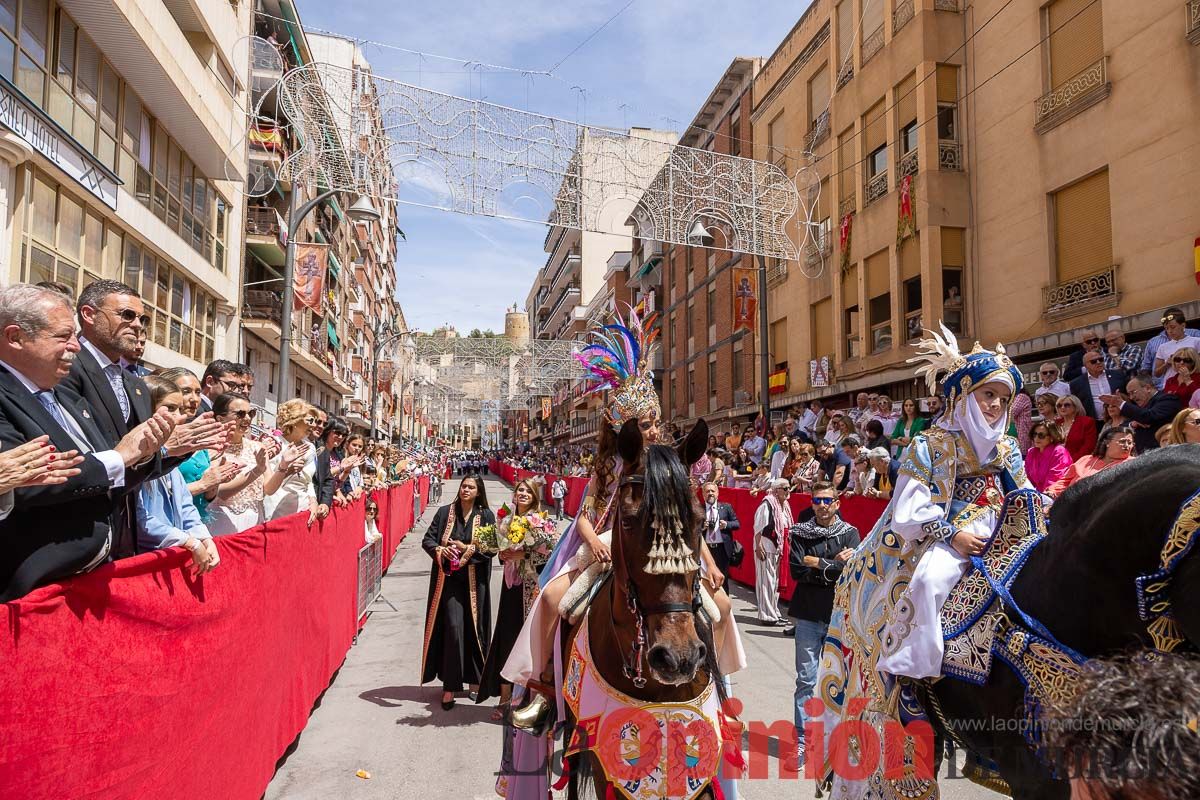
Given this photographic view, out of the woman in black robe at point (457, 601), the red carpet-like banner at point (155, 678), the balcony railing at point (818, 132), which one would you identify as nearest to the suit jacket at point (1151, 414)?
the woman in black robe at point (457, 601)

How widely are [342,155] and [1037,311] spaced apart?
1370 centimetres

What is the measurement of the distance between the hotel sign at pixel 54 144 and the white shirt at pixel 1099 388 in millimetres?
15468

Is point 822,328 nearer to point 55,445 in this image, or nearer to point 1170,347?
point 1170,347

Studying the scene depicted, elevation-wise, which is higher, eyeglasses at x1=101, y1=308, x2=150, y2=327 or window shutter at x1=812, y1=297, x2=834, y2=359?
window shutter at x1=812, y1=297, x2=834, y2=359

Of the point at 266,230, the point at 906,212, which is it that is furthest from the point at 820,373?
the point at 266,230

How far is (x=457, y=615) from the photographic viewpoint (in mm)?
7656

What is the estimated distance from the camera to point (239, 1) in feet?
77.8

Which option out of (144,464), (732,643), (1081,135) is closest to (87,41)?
(144,464)

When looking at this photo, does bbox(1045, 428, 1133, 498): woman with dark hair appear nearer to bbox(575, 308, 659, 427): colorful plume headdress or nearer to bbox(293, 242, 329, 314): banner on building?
bbox(575, 308, 659, 427): colorful plume headdress

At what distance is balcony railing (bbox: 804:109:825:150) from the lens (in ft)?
73.8

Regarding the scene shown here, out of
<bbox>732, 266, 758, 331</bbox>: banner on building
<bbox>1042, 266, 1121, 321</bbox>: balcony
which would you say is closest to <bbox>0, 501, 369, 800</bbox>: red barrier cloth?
<bbox>1042, 266, 1121, 321</bbox>: balcony

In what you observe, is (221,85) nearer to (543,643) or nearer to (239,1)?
(239,1)

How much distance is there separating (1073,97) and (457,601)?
13877 mm

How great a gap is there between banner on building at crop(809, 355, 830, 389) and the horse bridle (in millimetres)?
19331
